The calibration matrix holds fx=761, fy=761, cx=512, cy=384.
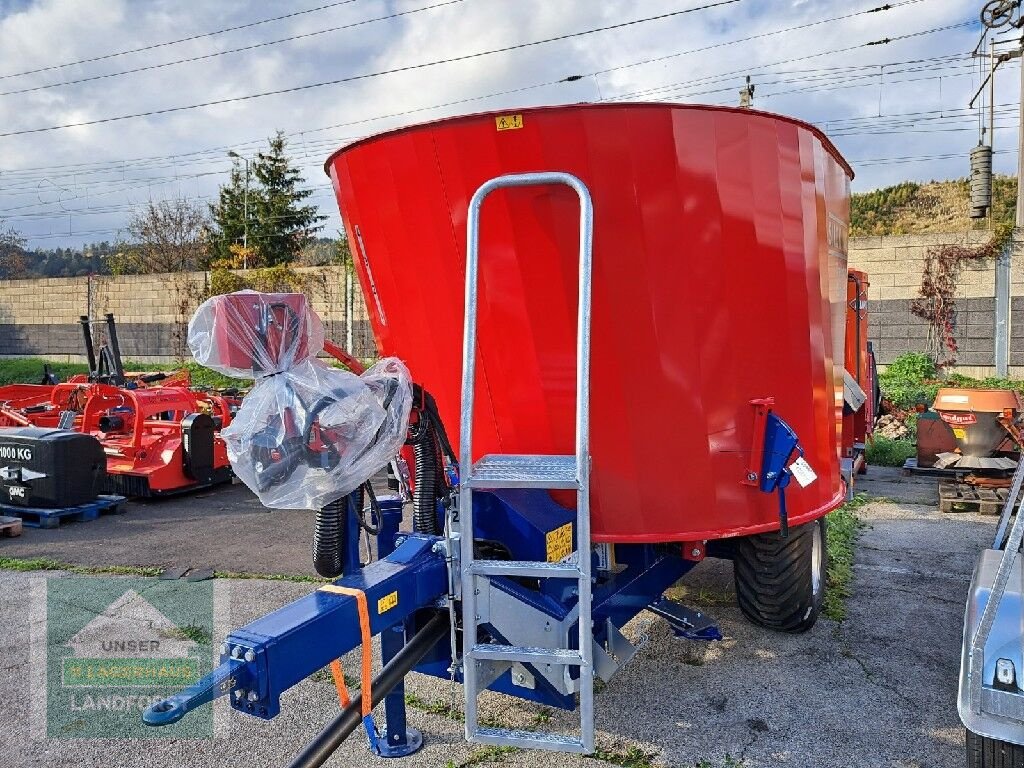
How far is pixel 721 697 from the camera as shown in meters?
3.57

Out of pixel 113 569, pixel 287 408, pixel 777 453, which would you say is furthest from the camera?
pixel 113 569

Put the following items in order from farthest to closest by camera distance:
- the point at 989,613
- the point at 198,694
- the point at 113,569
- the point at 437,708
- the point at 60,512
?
the point at 60,512 < the point at 113,569 < the point at 437,708 < the point at 989,613 < the point at 198,694

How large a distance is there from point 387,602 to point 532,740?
2.08 feet

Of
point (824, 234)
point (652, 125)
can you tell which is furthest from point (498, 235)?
point (824, 234)

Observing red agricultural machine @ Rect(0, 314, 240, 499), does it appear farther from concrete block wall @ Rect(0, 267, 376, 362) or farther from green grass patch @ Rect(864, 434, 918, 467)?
green grass patch @ Rect(864, 434, 918, 467)

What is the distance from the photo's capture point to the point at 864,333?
754 centimetres

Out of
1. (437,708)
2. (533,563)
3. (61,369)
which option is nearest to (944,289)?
(437,708)

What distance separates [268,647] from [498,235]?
1623 millimetres

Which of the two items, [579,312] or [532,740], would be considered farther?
A: [579,312]

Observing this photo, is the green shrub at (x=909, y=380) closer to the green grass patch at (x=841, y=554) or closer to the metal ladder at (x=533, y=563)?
the green grass patch at (x=841, y=554)

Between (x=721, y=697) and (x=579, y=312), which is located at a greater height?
(x=579, y=312)

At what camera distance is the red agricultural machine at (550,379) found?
2.48 meters

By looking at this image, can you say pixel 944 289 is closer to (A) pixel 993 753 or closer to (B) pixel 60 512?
(A) pixel 993 753

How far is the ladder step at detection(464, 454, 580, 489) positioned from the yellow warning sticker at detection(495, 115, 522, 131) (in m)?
1.22
